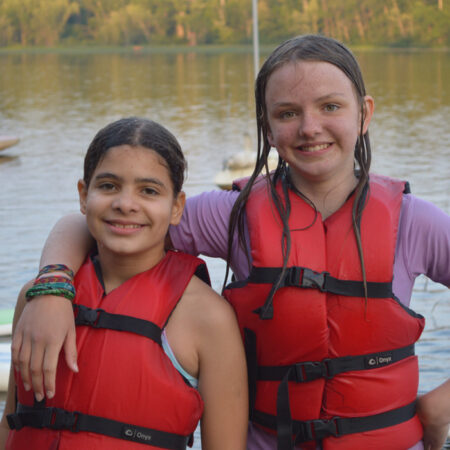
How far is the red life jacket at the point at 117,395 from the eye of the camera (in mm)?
2000

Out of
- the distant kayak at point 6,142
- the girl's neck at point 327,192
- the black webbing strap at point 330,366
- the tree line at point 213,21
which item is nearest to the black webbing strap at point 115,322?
the black webbing strap at point 330,366

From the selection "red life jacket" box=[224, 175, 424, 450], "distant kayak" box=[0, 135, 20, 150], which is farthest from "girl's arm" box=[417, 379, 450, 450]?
"distant kayak" box=[0, 135, 20, 150]

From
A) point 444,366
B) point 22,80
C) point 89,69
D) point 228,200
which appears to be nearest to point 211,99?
point 22,80

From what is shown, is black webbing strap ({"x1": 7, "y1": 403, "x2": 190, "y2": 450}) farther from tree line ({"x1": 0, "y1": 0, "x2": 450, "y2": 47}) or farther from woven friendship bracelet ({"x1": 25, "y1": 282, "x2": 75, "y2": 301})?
tree line ({"x1": 0, "y1": 0, "x2": 450, "y2": 47})

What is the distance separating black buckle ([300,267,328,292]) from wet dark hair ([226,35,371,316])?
0.06 meters

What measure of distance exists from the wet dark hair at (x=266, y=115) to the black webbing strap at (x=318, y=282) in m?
0.03

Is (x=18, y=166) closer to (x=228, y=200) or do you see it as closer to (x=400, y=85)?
(x=228, y=200)

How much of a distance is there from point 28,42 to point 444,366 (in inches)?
2533

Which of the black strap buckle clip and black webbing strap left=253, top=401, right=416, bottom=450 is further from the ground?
the black strap buckle clip

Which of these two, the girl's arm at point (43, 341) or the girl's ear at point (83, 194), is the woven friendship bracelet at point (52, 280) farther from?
the girl's ear at point (83, 194)

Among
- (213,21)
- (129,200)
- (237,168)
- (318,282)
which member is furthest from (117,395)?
(213,21)

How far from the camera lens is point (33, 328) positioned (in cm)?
192

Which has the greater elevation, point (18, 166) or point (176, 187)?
point (176, 187)

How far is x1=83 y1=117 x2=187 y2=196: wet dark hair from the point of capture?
210cm
